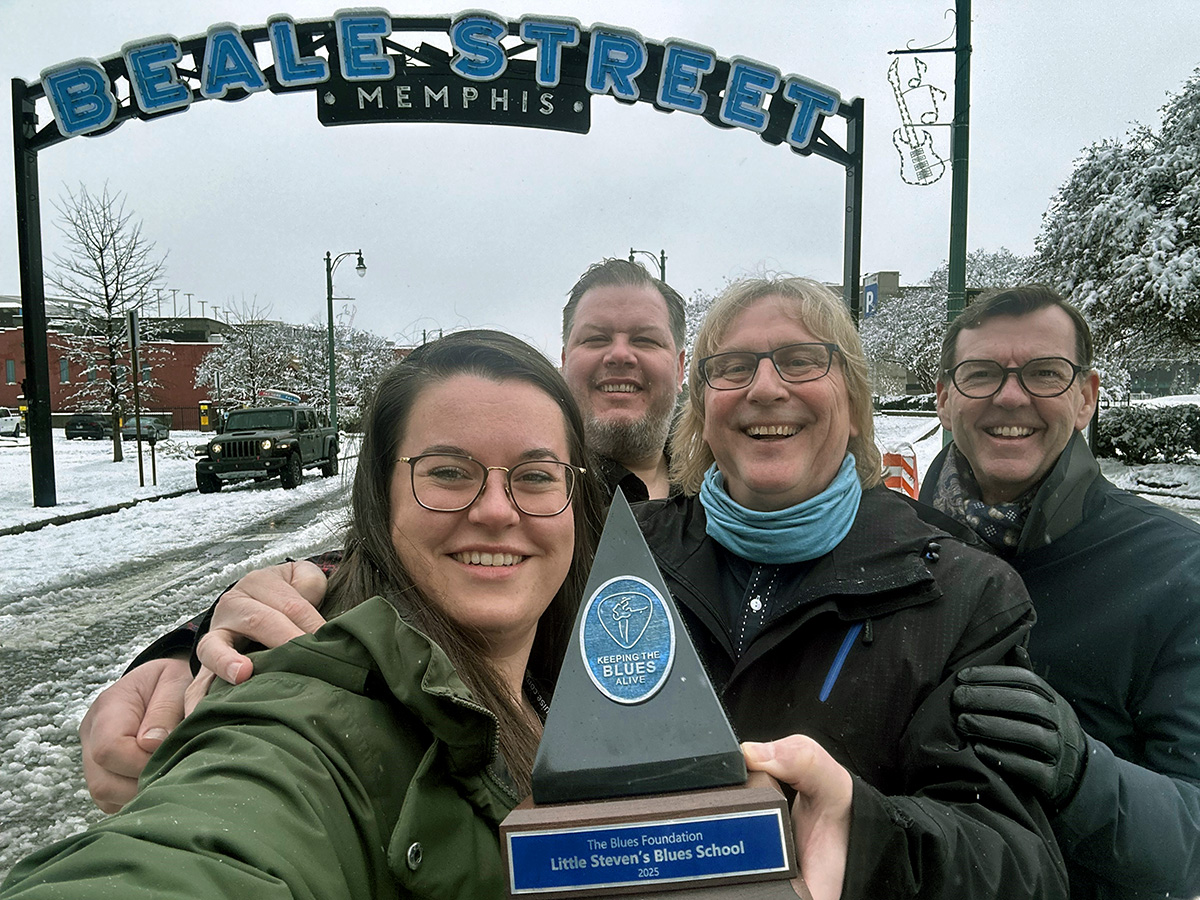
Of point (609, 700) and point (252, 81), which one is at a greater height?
point (252, 81)

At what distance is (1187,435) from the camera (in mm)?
17094

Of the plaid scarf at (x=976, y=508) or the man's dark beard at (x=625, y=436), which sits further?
the man's dark beard at (x=625, y=436)

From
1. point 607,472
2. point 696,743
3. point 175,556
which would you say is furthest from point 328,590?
point 175,556

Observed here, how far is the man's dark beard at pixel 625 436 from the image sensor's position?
3.57 meters

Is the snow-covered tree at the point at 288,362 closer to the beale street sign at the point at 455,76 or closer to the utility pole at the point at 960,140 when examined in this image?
the beale street sign at the point at 455,76

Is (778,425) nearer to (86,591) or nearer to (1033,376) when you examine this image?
(1033,376)

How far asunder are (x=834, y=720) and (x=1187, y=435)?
19.8 metres

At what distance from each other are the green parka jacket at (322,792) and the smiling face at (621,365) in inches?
92.0

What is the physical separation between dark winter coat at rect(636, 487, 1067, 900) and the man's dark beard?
163 cm

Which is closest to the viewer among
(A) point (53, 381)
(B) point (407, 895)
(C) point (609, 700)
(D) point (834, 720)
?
(B) point (407, 895)

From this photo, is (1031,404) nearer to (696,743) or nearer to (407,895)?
(696,743)

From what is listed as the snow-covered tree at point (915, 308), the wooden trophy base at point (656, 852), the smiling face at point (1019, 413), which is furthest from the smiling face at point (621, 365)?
the snow-covered tree at point (915, 308)

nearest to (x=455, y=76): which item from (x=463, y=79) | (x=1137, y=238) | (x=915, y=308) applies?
(x=463, y=79)

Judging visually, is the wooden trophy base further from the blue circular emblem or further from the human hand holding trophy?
the blue circular emblem
